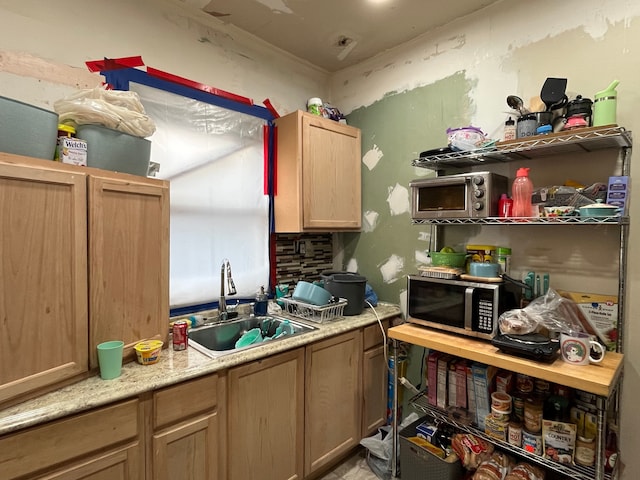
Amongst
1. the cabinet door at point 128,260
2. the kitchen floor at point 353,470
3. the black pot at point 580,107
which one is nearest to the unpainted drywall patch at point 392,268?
the kitchen floor at point 353,470

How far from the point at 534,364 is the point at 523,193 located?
0.80 metres

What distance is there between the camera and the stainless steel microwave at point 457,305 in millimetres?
1610

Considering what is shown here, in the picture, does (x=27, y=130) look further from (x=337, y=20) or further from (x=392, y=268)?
(x=392, y=268)

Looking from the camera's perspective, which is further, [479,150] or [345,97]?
[345,97]

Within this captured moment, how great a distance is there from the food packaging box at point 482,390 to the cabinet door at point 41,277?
1.75 m

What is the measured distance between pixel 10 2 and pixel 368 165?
2130 millimetres

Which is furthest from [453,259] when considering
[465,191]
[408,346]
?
[408,346]

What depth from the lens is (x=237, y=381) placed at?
1.50 metres

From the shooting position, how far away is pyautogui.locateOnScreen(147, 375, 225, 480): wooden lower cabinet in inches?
50.4

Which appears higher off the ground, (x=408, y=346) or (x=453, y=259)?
(x=453, y=259)

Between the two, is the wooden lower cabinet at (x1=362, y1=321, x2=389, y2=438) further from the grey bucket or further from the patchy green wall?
the patchy green wall

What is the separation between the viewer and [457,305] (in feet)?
5.66

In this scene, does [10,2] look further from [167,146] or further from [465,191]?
[465,191]

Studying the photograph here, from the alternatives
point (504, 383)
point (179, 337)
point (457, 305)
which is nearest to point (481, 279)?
point (457, 305)
